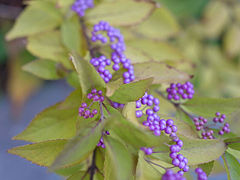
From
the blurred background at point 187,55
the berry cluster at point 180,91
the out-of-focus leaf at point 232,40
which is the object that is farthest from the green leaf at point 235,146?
the out-of-focus leaf at point 232,40

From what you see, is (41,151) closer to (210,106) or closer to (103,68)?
(103,68)

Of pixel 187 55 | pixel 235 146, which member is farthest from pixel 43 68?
pixel 187 55

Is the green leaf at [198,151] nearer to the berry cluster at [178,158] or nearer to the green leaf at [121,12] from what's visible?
the berry cluster at [178,158]

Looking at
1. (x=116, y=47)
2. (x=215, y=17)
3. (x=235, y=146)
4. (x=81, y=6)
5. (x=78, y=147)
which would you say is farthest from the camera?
(x=215, y=17)

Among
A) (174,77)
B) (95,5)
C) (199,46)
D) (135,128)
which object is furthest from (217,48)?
(135,128)

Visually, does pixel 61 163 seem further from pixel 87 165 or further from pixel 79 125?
pixel 87 165

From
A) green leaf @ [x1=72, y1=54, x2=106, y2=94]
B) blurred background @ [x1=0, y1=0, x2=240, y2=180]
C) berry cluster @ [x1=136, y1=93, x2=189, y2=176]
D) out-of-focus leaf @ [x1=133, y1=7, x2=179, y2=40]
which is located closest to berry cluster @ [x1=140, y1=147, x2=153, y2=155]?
berry cluster @ [x1=136, y1=93, x2=189, y2=176]

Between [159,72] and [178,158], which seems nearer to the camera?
[178,158]
